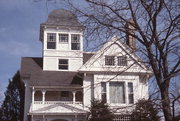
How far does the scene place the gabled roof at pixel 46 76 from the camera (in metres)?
27.6

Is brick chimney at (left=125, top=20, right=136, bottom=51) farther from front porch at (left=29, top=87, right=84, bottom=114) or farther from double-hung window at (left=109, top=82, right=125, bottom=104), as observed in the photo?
double-hung window at (left=109, top=82, right=125, bottom=104)

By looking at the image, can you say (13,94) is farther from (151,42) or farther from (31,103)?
(151,42)

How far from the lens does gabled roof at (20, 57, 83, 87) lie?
27.6 meters

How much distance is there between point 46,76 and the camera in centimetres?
2881

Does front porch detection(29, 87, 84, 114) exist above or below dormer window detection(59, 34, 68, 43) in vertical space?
below


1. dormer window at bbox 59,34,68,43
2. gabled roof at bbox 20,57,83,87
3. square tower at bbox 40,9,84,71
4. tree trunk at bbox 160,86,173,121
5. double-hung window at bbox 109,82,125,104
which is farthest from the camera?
dormer window at bbox 59,34,68,43

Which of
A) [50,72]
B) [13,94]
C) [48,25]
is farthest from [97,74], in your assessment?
[13,94]

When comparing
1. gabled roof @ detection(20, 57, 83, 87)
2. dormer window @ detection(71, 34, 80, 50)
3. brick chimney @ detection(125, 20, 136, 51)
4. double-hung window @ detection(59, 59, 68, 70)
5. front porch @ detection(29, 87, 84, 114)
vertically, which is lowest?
front porch @ detection(29, 87, 84, 114)

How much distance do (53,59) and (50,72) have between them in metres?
1.35

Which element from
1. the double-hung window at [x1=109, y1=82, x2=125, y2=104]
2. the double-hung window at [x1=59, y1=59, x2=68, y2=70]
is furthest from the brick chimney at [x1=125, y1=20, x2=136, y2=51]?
the double-hung window at [x1=59, y1=59, x2=68, y2=70]

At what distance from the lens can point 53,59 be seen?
99.6ft

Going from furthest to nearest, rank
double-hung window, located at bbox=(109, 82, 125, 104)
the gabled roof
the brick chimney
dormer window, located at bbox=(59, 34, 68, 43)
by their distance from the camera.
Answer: dormer window, located at bbox=(59, 34, 68, 43) → the gabled roof → double-hung window, located at bbox=(109, 82, 125, 104) → the brick chimney

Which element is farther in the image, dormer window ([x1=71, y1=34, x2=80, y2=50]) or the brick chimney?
dormer window ([x1=71, y1=34, x2=80, y2=50])

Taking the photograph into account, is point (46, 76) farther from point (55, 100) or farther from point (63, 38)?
point (63, 38)
